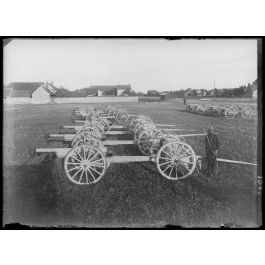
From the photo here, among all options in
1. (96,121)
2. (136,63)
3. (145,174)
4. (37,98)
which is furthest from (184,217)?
(37,98)

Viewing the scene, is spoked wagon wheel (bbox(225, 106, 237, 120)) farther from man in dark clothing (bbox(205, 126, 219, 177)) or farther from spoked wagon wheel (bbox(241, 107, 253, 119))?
man in dark clothing (bbox(205, 126, 219, 177))

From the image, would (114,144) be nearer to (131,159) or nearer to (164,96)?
(131,159)

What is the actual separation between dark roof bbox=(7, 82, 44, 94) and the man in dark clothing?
2184 millimetres

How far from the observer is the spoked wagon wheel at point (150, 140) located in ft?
15.9

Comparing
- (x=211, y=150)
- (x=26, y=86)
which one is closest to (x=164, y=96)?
(x=211, y=150)

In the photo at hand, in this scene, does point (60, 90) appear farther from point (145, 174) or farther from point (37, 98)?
point (145, 174)

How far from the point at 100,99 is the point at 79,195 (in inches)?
47.0

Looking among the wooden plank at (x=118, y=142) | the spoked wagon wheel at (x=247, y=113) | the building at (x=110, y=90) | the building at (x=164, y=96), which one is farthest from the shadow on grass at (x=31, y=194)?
the spoked wagon wheel at (x=247, y=113)

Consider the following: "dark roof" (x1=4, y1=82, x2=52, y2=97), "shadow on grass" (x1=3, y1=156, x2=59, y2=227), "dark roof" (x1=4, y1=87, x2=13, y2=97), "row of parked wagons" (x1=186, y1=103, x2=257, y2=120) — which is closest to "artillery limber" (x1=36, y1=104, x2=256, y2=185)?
"shadow on grass" (x1=3, y1=156, x2=59, y2=227)

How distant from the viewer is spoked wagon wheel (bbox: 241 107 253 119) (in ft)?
15.9

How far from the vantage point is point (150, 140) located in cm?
486

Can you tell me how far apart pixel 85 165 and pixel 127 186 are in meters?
0.57

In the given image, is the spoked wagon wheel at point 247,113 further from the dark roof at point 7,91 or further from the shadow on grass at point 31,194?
the dark roof at point 7,91

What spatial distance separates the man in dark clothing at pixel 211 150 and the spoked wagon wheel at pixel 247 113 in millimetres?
428
